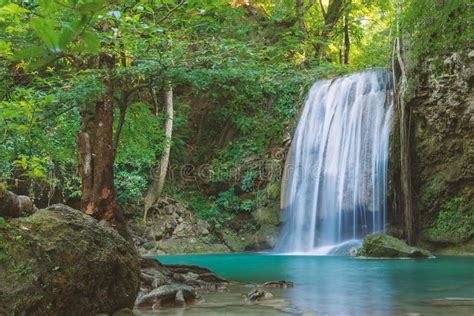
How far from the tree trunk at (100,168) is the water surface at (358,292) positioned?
1.87 meters

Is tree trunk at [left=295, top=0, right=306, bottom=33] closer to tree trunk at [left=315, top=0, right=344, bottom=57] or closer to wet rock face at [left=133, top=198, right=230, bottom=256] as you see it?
tree trunk at [left=315, top=0, right=344, bottom=57]

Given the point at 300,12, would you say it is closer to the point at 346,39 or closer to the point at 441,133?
the point at 346,39

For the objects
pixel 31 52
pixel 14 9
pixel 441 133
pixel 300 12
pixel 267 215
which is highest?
pixel 300 12

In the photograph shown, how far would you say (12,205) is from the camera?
12.5 ft

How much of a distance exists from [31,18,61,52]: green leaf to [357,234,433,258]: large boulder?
11105 mm

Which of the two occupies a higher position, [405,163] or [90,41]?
[405,163]

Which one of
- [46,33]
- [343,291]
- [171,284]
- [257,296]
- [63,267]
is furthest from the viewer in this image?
[343,291]

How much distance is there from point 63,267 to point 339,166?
12.8 meters

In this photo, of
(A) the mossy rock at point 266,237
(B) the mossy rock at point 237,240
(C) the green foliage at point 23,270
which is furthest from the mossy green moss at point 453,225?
(C) the green foliage at point 23,270

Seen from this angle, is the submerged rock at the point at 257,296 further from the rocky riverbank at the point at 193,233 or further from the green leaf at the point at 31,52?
the rocky riverbank at the point at 193,233

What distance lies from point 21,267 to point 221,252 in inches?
523

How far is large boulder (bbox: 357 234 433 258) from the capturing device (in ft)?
36.9

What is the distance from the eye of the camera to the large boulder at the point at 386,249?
11.2m

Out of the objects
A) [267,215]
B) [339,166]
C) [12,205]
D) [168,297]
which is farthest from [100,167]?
[267,215]
